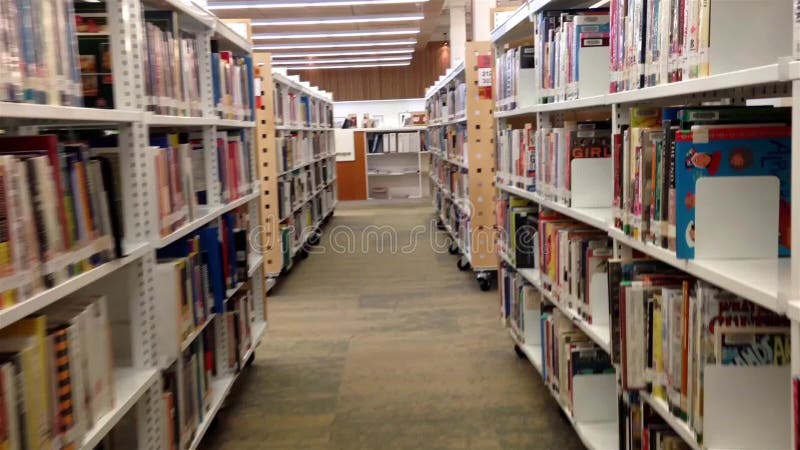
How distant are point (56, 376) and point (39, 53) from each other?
72cm

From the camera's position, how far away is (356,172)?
13641 mm

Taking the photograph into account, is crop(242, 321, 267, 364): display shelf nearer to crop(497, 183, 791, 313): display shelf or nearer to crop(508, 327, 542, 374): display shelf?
crop(508, 327, 542, 374): display shelf

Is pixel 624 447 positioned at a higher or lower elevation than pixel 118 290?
lower

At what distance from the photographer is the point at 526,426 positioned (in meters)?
3.15

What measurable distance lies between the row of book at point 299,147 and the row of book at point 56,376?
4333mm

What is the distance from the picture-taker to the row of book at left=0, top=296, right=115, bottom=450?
1.51 m

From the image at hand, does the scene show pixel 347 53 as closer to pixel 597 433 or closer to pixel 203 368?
pixel 203 368

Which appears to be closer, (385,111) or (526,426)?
(526,426)

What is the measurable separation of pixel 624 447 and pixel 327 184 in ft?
27.8

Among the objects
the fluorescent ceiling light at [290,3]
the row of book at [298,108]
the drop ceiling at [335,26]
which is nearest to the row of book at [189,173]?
the row of book at [298,108]

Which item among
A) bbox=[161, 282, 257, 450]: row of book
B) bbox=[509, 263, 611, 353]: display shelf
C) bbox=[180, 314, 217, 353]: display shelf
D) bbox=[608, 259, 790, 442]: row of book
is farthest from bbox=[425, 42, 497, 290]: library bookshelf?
bbox=[608, 259, 790, 442]: row of book

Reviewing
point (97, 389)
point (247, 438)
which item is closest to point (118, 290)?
point (97, 389)

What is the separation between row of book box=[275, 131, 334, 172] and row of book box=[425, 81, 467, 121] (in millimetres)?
1538

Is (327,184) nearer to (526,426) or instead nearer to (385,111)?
(385,111)
